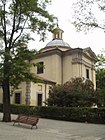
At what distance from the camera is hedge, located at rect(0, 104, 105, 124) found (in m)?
26.6

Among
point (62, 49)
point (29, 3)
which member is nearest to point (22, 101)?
point (62, 49)

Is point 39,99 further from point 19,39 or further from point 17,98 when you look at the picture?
point 19,39

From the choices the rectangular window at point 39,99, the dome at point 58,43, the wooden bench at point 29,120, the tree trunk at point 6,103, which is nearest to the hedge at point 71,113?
the rectangular window at point 39,99

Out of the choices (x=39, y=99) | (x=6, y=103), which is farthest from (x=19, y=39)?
(x=39, y=99)

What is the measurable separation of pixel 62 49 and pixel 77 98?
19809mm

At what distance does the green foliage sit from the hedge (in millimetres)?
1422

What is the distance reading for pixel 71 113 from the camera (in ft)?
93.6

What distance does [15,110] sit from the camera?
116 ft

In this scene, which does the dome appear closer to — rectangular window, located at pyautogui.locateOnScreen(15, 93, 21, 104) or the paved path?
rectangular window, located at pyautogui.locateOnScreen(15, 93, 21, 104)

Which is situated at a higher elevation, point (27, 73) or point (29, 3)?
point (29, 3)

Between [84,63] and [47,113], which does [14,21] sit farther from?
[84,63]

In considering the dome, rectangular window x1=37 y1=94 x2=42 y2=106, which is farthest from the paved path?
the dome

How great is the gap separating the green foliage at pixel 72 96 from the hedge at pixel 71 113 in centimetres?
142

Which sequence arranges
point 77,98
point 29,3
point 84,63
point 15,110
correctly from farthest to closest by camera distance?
point 84,63 < point 15,110 < point 77,98 < point 29,3
